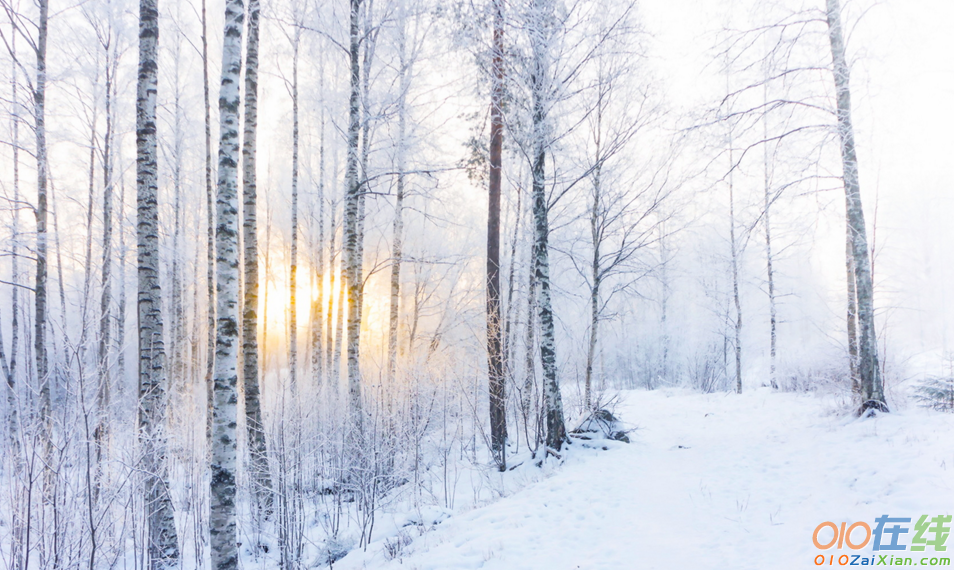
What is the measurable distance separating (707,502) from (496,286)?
4.92m

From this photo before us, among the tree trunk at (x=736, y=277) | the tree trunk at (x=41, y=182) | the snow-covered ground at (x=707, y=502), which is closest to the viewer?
the snow-covered ground at (x=707, y=502)

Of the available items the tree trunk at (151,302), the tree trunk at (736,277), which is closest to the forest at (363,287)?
the tree trunk at (151,302)

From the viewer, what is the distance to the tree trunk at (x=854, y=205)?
6.87 meters

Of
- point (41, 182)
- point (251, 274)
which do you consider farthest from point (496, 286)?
point (41, 182)

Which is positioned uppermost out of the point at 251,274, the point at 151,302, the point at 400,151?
the point at 400,151

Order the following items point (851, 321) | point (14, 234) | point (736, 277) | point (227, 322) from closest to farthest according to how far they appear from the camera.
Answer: point (227, 322) → point (14, 234) → point (851, 321) → point (736, 277)

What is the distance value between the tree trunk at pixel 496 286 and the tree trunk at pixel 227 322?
4.15m

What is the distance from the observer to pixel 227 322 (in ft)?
14.5

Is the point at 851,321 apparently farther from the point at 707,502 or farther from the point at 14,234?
the point at 14,234

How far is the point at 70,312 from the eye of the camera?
62.9 ft

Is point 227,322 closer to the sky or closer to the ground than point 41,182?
closer to the ground

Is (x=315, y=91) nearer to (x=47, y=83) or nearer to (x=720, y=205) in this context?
(x=47, y=83)

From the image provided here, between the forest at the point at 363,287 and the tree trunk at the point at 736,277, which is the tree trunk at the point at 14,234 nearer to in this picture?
the forest at the point at 363,287

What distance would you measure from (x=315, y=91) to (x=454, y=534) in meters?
12.6
